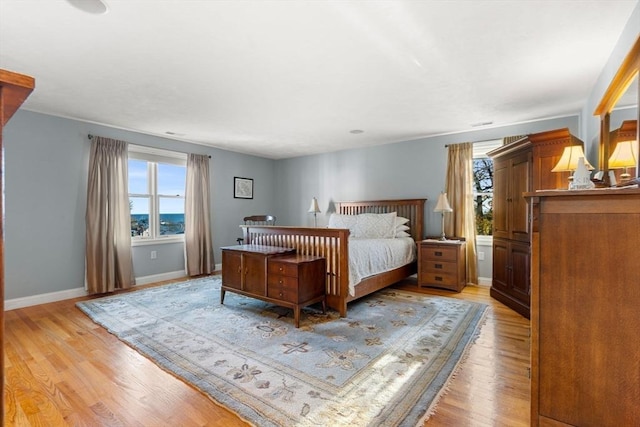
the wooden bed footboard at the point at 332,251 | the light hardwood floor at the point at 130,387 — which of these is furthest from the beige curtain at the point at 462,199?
the wooden bed footboard at the point at 332,251

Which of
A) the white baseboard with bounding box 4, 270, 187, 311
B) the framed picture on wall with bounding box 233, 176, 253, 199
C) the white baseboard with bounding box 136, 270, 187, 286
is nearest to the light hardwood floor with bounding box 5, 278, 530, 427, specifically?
the white baseboard with bounding box 4, 270, 187, 311

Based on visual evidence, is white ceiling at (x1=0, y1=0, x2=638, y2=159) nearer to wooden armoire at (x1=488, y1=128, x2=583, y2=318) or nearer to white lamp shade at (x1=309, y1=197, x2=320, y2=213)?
wooden armoire at (x1=488, y1=128, x2=583, y2=318)

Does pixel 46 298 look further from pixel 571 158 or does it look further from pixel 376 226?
pixel 571 158

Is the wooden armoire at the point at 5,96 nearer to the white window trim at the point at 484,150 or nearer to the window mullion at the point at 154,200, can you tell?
the window mullion at the point at 154,200

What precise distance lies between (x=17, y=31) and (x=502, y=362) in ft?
13.5

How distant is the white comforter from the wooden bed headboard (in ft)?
0.82

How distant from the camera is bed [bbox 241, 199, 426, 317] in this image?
321cm

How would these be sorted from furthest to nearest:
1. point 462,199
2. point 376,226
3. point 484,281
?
point 376,226
point 462,199
point 484,281

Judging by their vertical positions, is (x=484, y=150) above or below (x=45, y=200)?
above

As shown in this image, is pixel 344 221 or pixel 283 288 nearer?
pixel 283 288

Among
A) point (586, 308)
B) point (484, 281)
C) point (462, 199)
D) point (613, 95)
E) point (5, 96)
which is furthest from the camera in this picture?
point (462, 199)

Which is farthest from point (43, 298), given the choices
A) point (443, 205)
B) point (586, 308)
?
point (443, 205)

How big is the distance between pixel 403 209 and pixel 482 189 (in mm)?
1220

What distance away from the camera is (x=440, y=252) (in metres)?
4.38
